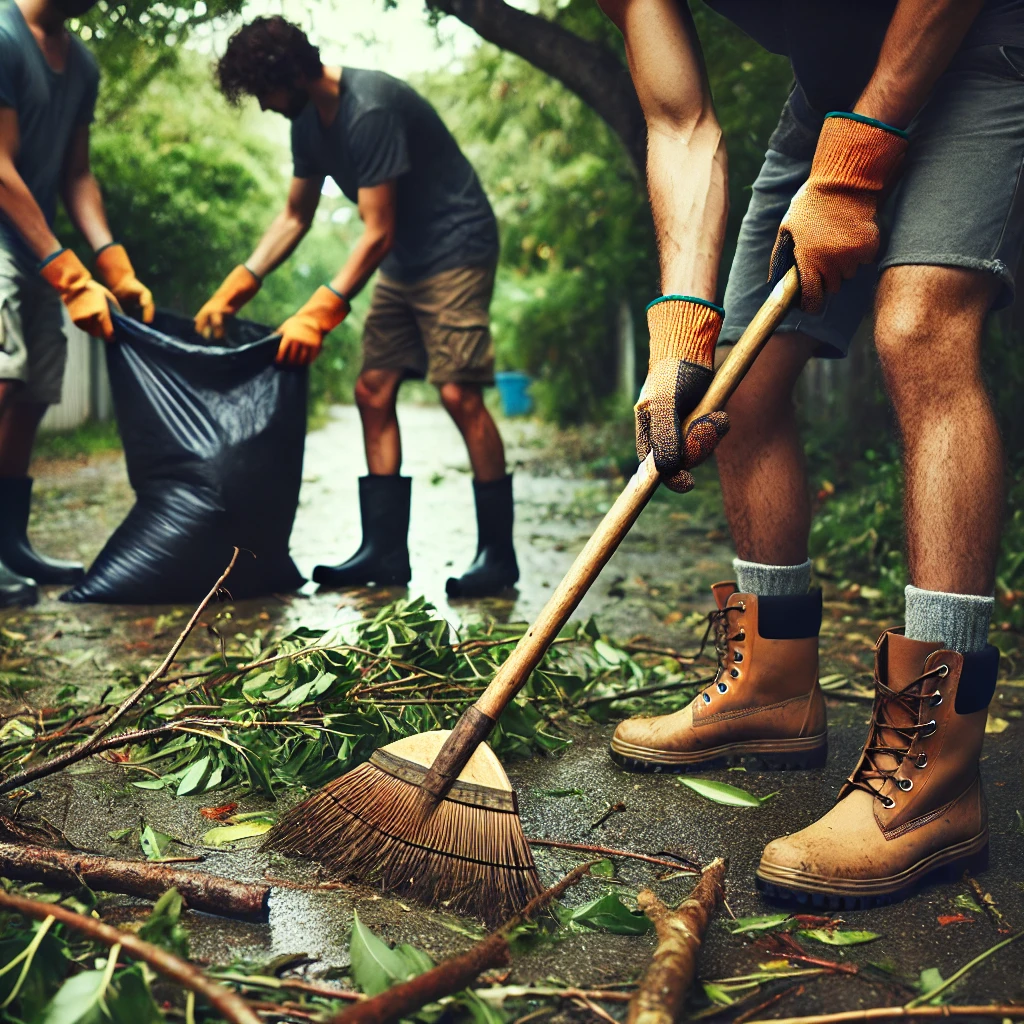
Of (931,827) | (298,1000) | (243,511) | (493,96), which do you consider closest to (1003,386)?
(243,511)

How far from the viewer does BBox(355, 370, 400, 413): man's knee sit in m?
4.28

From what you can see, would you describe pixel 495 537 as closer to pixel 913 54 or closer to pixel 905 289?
pixel 905 289

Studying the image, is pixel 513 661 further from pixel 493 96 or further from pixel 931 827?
pixel 493 96

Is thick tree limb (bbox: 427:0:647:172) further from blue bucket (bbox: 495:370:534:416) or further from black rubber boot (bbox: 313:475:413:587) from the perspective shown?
blue bucket (bbox: 495:370:534:416)

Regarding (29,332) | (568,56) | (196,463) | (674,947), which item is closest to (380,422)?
(196,463)

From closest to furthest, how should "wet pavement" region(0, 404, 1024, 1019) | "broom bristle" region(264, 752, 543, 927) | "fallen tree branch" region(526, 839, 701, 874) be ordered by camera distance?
"wet pavement" region(0, 404, 1024, 1019)
"broom bristle" region(264, 752, 543, 927)
"fallen tree branch" region(526, 839, 701, 874)

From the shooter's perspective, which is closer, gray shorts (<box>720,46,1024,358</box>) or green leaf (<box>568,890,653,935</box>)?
green leaf (<box>568,890,653,935</box>)

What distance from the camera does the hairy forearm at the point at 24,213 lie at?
144 inches

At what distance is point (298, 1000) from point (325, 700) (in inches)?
37.6

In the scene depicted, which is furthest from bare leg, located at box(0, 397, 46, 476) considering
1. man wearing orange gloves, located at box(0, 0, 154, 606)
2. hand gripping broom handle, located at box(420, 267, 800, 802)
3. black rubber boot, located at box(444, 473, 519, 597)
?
hand gripping broom handle, located at box(420, 267, 800, 802)

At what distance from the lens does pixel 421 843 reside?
5.25 ft

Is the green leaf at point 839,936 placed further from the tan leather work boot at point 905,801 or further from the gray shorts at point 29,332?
the gray shorts at point 29,332

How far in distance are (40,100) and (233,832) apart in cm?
306

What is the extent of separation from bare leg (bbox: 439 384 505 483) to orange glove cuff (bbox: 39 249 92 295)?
1.33 meters
